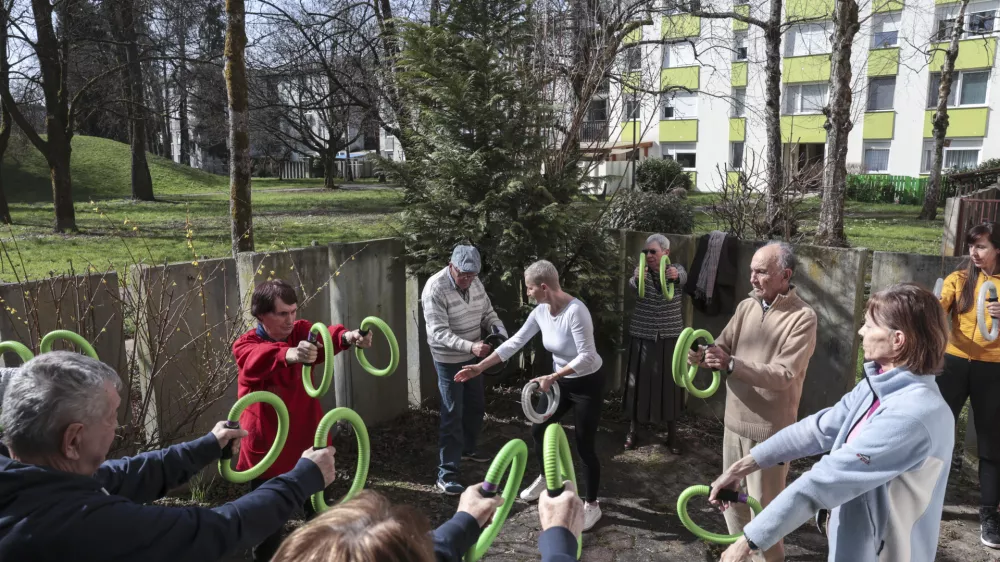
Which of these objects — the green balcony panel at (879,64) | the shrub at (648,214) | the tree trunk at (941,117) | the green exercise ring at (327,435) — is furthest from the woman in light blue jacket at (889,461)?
the green balcony panel at (879,64)

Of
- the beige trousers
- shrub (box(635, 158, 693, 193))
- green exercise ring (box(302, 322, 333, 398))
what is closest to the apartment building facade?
shrub (box(635, 158, 693, 193))

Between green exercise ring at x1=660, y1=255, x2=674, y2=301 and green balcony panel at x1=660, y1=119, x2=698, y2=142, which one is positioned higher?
green balcony panel at x1=660, y1=119, x2=698, y2=142

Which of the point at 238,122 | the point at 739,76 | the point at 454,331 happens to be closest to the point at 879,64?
the point at 739,76

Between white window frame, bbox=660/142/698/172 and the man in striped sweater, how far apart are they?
3434 centimetres

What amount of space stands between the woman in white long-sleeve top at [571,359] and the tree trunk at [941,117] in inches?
697

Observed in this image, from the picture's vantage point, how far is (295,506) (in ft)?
8.09

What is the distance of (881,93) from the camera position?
33.3 meters

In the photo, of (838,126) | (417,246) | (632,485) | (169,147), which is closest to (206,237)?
(417,246)

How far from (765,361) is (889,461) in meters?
1.58

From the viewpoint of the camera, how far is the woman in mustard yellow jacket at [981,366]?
185 inches

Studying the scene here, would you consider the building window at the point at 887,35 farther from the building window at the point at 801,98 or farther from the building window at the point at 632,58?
the building window at the point at 632,58

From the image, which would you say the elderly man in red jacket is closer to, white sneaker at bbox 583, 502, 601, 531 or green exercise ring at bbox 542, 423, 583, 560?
green exercise ring at bbox 542, 423, 583, 560

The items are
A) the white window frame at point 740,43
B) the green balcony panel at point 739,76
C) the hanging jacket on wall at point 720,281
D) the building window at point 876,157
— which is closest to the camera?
the hanging jacket on wall at point 720,281

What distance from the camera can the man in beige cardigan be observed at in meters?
3.72
